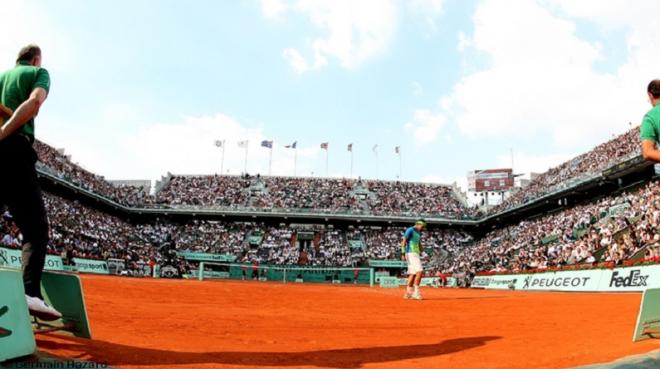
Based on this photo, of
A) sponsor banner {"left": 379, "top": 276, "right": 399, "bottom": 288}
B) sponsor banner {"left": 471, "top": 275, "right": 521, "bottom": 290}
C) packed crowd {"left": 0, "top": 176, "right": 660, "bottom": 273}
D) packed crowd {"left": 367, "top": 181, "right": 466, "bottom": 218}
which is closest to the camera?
packed crowd {"left": 0, "top": 176, "right": 660, "bottom": 273}

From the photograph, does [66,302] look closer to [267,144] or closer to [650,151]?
[650,151]

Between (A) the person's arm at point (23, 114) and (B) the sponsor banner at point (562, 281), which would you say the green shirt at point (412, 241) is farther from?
(B) the sponsor banner at point (562, 281)

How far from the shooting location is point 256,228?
2185 inches

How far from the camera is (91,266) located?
31188 millimetres

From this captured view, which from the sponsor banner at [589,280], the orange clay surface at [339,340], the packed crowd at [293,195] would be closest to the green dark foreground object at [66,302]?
the orange clay surface at [339,340]

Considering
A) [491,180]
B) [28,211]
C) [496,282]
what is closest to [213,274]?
[496,282]

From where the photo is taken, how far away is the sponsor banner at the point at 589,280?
17578 mm

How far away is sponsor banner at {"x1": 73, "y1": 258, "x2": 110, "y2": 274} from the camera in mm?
29583

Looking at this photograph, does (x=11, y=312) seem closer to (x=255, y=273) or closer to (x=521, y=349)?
(x=521, y=349)

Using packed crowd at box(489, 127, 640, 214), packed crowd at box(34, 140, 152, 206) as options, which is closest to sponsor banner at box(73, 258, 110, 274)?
packed crowd at box(34, 140, 152, 206)

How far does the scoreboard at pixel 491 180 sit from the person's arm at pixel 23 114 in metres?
64.8

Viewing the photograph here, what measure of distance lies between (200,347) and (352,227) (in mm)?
52141

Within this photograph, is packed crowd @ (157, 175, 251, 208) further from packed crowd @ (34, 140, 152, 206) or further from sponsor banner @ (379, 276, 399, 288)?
sponsor banner @ (379, 276, 399, 288)

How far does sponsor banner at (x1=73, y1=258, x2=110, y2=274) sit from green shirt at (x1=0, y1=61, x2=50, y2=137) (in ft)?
92.3
